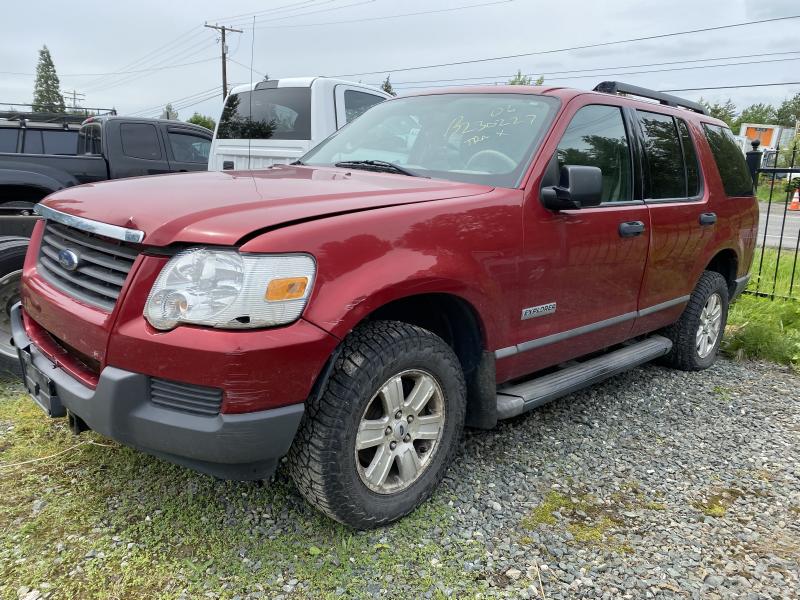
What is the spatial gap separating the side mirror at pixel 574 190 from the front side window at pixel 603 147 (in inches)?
8.9

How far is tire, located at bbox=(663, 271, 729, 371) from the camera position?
→ 181 inches

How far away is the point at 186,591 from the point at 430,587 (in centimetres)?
85

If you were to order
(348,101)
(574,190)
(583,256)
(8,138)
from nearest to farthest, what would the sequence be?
(574,190) → (583,256) → (348,101) → (8,138)

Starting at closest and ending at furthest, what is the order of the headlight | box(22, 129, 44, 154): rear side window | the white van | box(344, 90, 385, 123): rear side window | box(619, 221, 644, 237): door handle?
the headlight < box(619, 221, 644, 237): door handle < the white van < box(344, 90, 385, 123): rear side window < box(22, 129, 44, 154): rear side window

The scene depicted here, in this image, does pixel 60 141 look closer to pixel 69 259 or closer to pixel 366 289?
pixel 69 259

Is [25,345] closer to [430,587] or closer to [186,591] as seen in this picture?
[186,591]

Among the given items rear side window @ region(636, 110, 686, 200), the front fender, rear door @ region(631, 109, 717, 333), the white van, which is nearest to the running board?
rear door @ region(631, 109, 717, 333)

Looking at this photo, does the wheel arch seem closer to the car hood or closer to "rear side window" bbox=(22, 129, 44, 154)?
the car hood

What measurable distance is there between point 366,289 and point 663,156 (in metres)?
2.69

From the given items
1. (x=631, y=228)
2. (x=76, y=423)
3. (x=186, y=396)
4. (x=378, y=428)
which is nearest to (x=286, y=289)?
(x=186, y=396)

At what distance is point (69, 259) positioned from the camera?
2465mm

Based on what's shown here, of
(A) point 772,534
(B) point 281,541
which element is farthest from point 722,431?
(B) point 281,541

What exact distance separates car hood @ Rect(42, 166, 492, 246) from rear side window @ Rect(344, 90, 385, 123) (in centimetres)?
398

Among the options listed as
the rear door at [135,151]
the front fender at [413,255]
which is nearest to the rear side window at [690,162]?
the front fender at [413,255]
